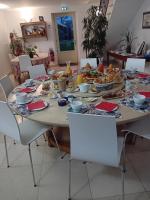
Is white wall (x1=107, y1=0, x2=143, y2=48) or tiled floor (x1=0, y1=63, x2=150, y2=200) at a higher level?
white wall (x1=107, y1=0, x2=143, y2=48)

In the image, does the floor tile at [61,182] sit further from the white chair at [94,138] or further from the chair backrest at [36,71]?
the chair backrest at [36,71]

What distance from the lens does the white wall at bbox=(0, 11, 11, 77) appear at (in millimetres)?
6062

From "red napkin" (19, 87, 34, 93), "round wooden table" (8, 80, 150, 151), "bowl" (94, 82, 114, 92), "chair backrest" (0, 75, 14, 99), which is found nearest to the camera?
"round wooden table" (8, 80, 150, 151)

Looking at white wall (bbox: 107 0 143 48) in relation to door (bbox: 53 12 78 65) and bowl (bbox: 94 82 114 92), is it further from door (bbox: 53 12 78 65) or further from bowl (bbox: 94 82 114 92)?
bowl (bbox: 94 82 114 92)

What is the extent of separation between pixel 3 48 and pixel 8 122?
16.7 ft

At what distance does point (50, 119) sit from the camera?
1.62 metres

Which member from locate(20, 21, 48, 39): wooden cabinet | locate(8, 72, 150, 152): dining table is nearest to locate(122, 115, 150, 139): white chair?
locate(8, 72, 150, 152): dining table

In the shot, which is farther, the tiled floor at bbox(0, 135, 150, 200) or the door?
the door

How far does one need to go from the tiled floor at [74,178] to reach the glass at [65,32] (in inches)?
232

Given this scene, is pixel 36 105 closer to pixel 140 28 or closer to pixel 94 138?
pixel 94 138

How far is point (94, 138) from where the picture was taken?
4.51 feet

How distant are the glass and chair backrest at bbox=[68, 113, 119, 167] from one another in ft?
21.4

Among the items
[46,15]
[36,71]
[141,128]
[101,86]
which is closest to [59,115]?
[101,86]

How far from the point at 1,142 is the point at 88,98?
4.68ft
